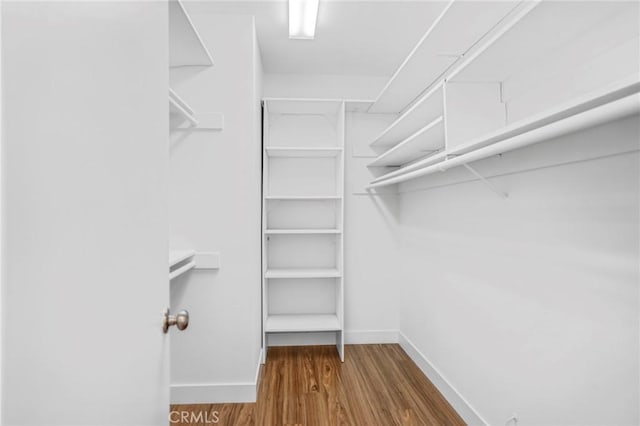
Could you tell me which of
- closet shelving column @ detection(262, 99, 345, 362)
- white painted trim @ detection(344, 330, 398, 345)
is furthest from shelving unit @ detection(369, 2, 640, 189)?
white painted trim @ detection(344, 330, 398, 345)

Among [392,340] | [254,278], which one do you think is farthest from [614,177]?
[392,340]

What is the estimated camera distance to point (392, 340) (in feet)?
10.7

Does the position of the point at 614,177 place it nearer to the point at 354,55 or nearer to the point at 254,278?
the point at 254,278

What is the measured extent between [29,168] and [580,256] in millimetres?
1472

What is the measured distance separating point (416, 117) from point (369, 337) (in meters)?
2.00

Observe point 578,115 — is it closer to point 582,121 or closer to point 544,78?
point 582,121

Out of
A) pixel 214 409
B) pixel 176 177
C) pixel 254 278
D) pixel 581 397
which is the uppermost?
pixel 176 177

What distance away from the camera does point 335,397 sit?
226 cm

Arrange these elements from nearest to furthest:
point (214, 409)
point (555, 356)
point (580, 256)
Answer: point (580, 256)
point (555, 356)
point (214, 409)

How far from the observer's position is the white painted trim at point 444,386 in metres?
1.92

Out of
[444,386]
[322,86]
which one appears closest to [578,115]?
[444,386]

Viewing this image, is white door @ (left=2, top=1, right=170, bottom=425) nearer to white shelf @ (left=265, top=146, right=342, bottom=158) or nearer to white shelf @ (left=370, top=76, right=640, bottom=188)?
white shelf @ (left=370, top=76, right=640, bottom=188)

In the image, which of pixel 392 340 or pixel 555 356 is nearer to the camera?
pixel 555 356

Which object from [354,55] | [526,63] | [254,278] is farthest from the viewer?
[354,55]
